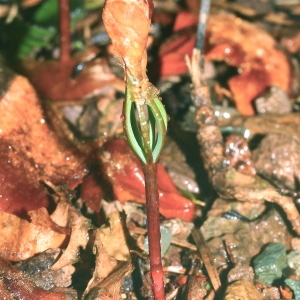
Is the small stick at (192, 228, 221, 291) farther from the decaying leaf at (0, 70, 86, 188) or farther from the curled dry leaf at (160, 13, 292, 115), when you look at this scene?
the curled dry leaf at (160, 13, 292, 115)

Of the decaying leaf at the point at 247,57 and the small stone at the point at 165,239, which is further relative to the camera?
the decaying leaf at the point at 247,57

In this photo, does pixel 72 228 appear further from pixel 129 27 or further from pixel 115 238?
pixel 129 27

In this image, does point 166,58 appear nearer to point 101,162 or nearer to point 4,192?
point 101,162

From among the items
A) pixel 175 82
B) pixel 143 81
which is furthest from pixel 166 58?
pixel 143 81

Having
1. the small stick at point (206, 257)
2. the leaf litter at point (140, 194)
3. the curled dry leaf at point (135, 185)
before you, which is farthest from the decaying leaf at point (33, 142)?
the small stick at point (206, 257)

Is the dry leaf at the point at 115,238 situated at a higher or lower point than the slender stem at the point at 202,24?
lower

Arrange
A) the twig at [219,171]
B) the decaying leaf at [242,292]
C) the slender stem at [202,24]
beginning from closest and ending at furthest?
1. the decaying leaf at [242,292]
2. the twig at [219,171]
3. the slender stem at [202,24]

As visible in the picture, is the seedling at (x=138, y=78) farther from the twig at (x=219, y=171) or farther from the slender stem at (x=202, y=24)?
the slender stem at (x=202, y=24)

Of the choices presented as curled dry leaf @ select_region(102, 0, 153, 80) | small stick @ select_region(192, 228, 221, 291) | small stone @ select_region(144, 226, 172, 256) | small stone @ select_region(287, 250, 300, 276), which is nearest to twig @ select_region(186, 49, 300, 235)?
small stone @ select_region(287, 250, 300, 276)
